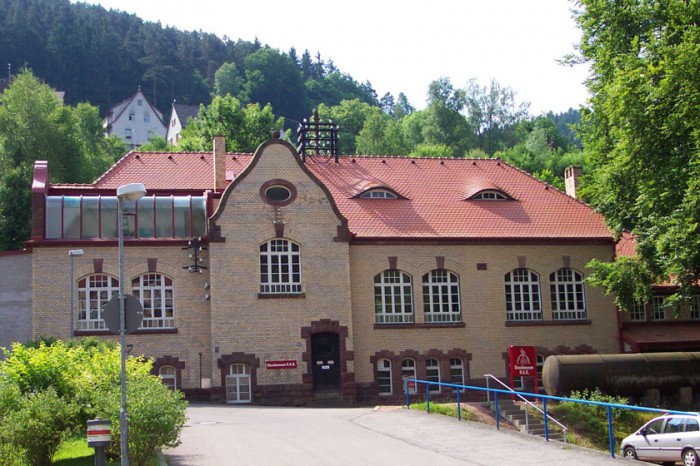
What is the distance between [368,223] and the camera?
40.0 metres

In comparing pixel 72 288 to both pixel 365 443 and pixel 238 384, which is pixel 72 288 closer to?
pixel 238 384

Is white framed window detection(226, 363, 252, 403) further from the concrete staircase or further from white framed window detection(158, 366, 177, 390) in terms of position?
the concrete staircase

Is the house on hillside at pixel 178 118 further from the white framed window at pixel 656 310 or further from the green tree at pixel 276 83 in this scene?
the white framed window at pixel 656 310

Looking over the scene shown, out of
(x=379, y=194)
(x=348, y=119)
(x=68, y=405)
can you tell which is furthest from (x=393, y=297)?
(x=348, y=119)

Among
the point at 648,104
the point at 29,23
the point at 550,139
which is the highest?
the point at 29,23

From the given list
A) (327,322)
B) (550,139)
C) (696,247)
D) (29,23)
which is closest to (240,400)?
(327,322)

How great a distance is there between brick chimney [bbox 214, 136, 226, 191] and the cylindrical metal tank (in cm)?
1603

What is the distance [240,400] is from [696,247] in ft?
60.3

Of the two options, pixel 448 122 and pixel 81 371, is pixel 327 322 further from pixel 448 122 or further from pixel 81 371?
pixel 448 122

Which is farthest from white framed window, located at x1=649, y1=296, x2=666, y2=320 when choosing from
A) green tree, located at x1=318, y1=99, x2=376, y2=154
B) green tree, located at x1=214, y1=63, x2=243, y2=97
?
green tree, located at x1=214, y1=63, x2=243, y2=97

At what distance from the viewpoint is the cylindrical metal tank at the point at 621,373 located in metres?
33.9

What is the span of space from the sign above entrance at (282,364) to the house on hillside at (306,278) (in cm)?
7

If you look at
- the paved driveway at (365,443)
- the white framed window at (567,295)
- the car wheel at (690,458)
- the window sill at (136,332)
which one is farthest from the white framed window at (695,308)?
the window sill at (136,332)

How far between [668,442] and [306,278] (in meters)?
18.5
